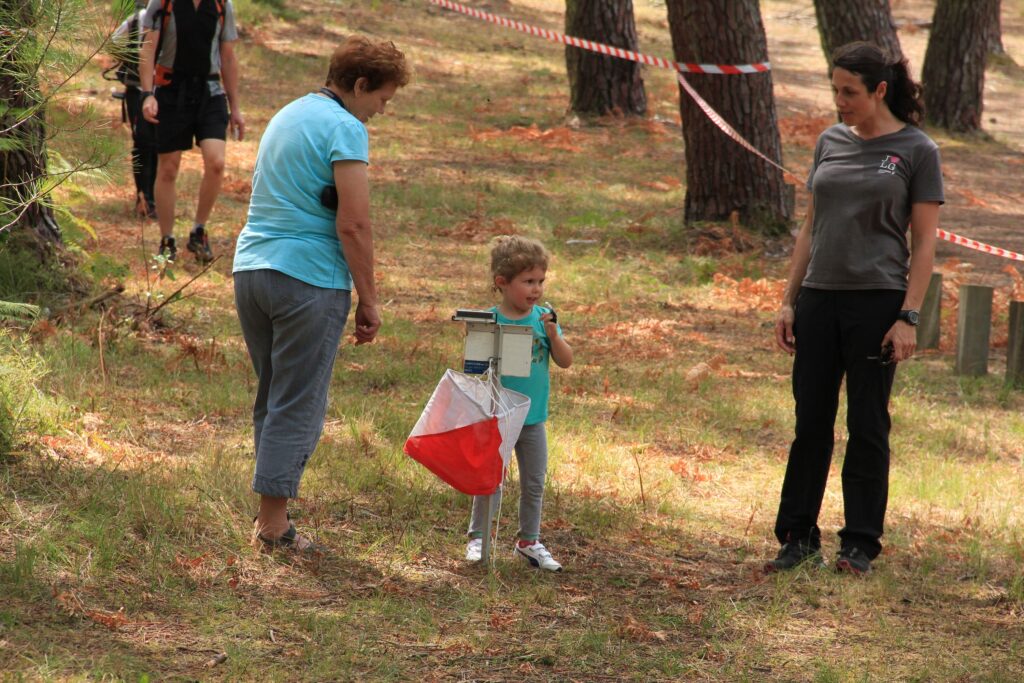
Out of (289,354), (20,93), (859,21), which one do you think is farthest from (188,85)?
(859,21)

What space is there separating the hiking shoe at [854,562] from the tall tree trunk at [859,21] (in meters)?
9.27

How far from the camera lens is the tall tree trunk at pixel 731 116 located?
11086 mm

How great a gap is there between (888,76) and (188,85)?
5.52 meters

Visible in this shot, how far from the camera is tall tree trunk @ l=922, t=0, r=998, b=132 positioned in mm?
17625

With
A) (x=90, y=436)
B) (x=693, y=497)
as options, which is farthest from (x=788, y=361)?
(x=90, y=436)

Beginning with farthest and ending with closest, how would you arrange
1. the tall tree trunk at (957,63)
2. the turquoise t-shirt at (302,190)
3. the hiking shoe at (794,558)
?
the tall tree trunk at (957,63) → the hiking shoe at (794,558) → the turquoise t-shirt at (302,190)

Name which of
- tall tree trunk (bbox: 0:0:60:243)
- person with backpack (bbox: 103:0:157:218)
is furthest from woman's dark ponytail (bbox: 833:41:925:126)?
person with backpack (bbox: 103:0:157:218)

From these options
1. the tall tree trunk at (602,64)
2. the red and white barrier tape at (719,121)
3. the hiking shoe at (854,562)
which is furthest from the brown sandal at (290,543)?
the tall tree trunk at (602,64)

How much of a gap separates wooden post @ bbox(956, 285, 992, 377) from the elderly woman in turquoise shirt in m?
4.87

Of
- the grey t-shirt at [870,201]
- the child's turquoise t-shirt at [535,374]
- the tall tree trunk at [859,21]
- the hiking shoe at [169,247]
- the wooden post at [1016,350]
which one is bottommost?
the wooden post at [1016,350]

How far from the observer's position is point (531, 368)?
462 centimetres

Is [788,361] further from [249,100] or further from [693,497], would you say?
[249,100]

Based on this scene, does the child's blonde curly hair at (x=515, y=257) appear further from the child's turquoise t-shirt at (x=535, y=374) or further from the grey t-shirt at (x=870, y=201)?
the grey t-shirt at (x=870, y=201)

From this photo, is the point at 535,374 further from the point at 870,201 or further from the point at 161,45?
the point at 161,45
